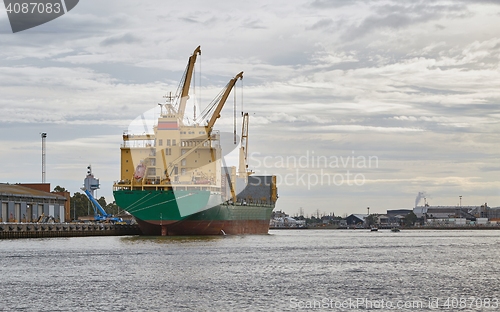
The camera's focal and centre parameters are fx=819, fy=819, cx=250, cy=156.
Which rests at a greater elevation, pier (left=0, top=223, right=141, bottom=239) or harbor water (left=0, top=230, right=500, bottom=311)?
pier (left=0, top=223, right=141, bottom=239)

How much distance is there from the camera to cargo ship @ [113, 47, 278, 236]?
61.1 meters

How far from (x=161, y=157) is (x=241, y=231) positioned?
11.9 metres

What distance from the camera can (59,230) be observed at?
70.2 metres

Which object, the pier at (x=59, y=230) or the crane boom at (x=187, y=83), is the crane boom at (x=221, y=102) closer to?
the crane boom at (x=187, y=83)

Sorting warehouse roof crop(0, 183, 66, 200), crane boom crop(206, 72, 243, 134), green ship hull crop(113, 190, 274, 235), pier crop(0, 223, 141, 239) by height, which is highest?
crane boom crop(206, 72, 243, 134)

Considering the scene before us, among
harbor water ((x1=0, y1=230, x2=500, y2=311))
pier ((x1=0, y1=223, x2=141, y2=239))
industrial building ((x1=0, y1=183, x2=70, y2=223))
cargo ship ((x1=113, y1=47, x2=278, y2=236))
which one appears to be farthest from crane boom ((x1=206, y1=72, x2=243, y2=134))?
harbor water ((x1=0, y1=230, x2=500, y2=311))

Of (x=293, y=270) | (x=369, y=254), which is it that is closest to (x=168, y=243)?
(x=369, y=254)

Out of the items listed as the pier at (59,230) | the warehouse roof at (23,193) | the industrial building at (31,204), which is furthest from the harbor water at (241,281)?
the warehouse roof at (23,193)

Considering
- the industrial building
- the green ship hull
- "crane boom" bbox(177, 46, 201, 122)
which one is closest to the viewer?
the green ship hull

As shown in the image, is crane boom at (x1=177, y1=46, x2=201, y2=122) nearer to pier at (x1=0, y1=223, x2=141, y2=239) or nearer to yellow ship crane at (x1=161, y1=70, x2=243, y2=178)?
yellow ship crane at (x1=161, y1=70, x2=243, y2=178)

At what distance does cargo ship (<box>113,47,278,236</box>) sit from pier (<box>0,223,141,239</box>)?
909 cm

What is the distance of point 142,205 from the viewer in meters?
61.2

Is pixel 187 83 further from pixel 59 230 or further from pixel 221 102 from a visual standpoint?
pixel 59 230

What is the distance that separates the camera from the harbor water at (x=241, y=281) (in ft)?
79.9
